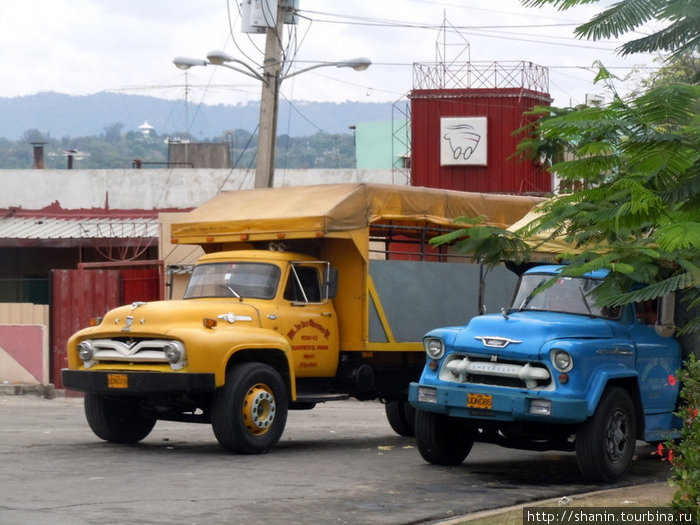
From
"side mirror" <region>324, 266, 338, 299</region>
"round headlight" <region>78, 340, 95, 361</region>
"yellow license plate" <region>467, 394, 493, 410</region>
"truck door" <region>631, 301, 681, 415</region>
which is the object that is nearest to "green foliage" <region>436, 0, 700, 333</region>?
"yellow license plate" <region>467, 394, 493, 410</region>

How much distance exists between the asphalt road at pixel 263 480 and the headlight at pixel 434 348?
1.15m

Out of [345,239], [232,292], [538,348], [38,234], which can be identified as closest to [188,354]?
[232,292]

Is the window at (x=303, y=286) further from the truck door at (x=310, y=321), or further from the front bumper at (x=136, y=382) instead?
the front bumper at (x=136, y=382)

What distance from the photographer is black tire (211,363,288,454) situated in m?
12.9

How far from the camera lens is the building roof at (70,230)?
2941 cm

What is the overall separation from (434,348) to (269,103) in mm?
11252

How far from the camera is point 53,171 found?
3450 centimetres

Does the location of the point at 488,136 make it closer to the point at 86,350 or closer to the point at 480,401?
the point at 86,350

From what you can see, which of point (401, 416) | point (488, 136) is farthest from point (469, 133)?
point (401, 416)

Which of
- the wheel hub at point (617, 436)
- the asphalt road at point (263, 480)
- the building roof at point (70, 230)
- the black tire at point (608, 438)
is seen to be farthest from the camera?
the building roof at point (70, 230)

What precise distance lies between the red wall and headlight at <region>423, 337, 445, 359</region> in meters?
20.4

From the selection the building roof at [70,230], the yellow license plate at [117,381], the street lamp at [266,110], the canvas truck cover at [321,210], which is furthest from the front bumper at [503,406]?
the building roof at [70,230]

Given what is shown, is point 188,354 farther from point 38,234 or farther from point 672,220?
point 38,234

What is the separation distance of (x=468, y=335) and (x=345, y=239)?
3044 millimetres
